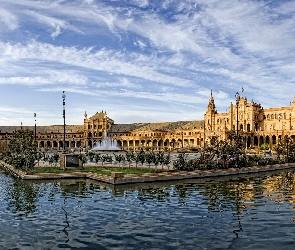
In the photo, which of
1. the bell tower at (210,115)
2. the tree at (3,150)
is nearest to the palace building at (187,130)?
the bell tower at (210,115)

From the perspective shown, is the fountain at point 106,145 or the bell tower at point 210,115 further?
the bell tower at point 210,115

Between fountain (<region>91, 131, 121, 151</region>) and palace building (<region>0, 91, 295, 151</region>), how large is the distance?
3984 millimetres

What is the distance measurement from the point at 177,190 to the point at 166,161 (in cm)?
1500

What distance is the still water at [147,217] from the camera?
1664 centimetres

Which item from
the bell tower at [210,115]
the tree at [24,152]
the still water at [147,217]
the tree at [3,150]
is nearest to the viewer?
the still water at [147,217]

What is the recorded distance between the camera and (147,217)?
2114 centimetres

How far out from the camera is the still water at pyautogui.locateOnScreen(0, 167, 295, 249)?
16641 mm

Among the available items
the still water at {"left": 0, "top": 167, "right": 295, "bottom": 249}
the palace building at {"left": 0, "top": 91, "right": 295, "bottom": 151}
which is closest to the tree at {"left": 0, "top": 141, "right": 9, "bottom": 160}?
the palace building at {"left": 0, "top": 91, "right": 295, "bottom": 151}

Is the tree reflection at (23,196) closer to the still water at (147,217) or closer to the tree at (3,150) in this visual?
the still water at (147,217)

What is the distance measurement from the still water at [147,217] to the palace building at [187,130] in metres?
53.3

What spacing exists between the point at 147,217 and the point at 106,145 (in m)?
113

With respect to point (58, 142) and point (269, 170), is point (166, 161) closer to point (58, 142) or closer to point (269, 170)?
point (269, 170)

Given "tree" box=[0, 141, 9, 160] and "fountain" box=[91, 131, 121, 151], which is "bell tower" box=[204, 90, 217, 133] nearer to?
"fountain" box=[91, 131, 121, 151]

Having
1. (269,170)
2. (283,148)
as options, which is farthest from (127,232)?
(283,148)
